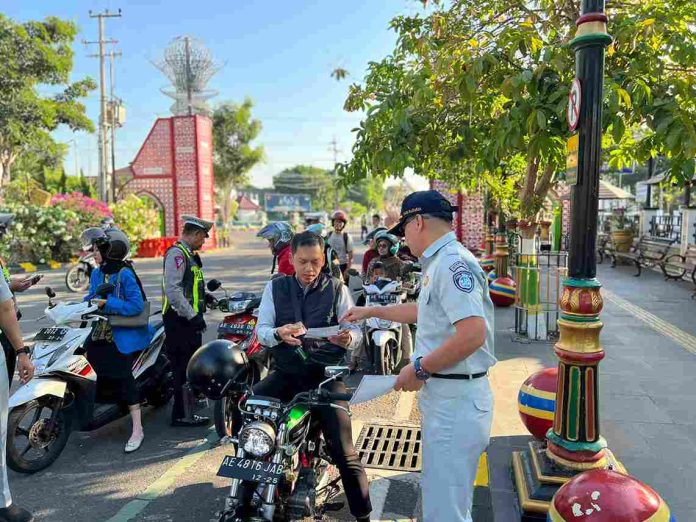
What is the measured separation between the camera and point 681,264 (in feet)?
44.8

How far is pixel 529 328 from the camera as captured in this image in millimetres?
7691

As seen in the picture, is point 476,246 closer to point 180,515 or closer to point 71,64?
point 71,64

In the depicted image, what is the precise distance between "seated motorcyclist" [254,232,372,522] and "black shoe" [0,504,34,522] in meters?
1.60

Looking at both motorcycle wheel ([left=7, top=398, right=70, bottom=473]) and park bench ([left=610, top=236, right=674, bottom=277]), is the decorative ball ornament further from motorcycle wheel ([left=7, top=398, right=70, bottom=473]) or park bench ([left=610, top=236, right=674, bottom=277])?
motorcycle wheel ([left=7, top=398, right=70, bottom=473])

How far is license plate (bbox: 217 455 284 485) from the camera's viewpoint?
244cm

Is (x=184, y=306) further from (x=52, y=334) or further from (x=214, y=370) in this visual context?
(x=214, y=370)

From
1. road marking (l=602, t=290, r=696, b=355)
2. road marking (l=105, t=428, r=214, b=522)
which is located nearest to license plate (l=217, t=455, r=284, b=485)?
road marking (l=105, t=428, r=214, b=522)

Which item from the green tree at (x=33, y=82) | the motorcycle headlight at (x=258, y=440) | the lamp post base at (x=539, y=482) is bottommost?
the lamp post base at (x=539, y=482)

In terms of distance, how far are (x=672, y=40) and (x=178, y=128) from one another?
27079 millimetres

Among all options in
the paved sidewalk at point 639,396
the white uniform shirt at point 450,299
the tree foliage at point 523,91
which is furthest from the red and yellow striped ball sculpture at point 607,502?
the tree foliage at point 523,91

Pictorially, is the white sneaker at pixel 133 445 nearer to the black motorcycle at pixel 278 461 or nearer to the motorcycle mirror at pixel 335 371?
the black motorcycle at pixel 278 461

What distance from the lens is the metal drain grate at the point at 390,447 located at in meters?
4.09

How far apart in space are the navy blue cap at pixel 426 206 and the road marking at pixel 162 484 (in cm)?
255

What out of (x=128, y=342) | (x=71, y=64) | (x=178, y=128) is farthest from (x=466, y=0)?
(x=178, y=128)
